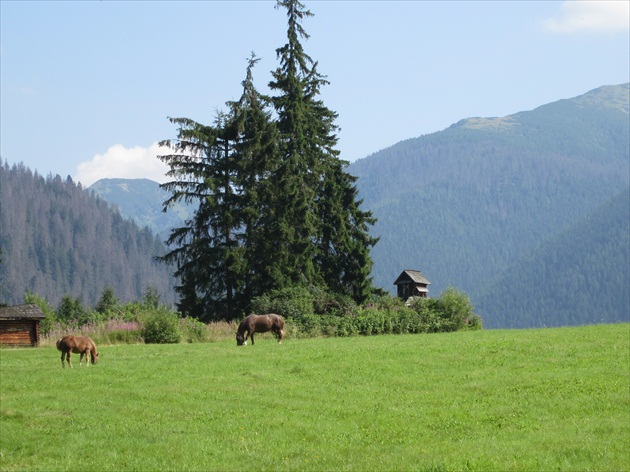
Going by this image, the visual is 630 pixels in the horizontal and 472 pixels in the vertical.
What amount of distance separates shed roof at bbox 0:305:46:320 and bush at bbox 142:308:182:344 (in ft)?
30.8

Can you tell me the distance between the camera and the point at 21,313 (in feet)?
161

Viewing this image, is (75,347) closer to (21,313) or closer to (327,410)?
(327,410)

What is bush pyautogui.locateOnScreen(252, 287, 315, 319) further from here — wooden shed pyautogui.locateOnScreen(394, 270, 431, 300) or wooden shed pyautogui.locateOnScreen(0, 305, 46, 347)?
wooden shed pyautogui.locateOnScreen(394, 270, 431, 300)

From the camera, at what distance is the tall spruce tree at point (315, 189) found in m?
61.8

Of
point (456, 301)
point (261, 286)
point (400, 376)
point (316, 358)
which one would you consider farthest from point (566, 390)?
point (261, 286)

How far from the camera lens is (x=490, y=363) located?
98.0 feet

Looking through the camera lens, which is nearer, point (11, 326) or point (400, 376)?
point (400, 376)

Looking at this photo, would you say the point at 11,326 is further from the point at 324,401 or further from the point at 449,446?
the point at 449,446

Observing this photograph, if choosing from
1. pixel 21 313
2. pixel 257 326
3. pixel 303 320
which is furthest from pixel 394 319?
pixel 21 313

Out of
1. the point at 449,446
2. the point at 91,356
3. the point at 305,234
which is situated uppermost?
the point at 305,234

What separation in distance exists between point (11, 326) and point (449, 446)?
1451 inches

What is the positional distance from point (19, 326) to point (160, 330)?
1117 centimetres

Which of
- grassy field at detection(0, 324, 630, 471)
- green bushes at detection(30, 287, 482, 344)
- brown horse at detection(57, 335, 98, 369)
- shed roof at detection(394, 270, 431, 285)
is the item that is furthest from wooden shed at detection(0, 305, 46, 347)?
shed roof at detection(394, 270, 431, 285)

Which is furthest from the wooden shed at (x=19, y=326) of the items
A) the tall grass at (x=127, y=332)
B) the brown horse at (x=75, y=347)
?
the brown horse at (x=75, y=347)
